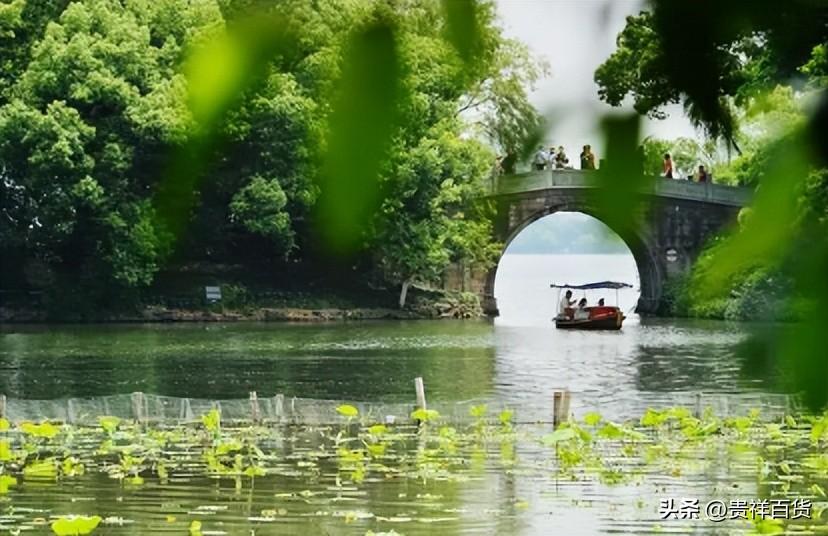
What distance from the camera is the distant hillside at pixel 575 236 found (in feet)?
5.28

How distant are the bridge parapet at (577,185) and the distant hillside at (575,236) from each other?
42 mm

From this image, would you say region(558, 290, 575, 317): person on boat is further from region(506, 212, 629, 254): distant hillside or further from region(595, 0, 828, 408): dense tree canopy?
region(595, 0, 828, 408): dense tree canopy

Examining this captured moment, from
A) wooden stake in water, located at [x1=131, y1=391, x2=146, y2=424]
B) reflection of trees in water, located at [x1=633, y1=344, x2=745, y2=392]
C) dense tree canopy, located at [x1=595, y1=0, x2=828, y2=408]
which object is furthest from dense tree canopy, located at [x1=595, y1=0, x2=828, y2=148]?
reflection of trees in water, located at [x1=633, y1=344, x2=745, y2=392]

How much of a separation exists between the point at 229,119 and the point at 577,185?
0.38m

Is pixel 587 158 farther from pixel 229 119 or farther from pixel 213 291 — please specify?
pixel 213 291

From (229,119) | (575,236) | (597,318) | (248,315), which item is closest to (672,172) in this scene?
(575,236)

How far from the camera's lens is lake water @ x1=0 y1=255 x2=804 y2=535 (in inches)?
448

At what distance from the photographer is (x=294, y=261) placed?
8.36ft

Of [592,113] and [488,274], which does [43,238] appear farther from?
[488,274]

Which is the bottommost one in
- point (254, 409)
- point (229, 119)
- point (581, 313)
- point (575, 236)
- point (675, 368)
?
point (254, 409)

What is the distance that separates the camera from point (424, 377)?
2448cm

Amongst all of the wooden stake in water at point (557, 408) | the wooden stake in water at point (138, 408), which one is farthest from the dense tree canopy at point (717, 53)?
the wooden stake in water at point (138, 408)

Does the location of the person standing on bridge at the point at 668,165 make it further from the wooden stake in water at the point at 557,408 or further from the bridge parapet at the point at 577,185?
the wooden stake in water at the point at 557,408

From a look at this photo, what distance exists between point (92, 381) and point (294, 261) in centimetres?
2105
